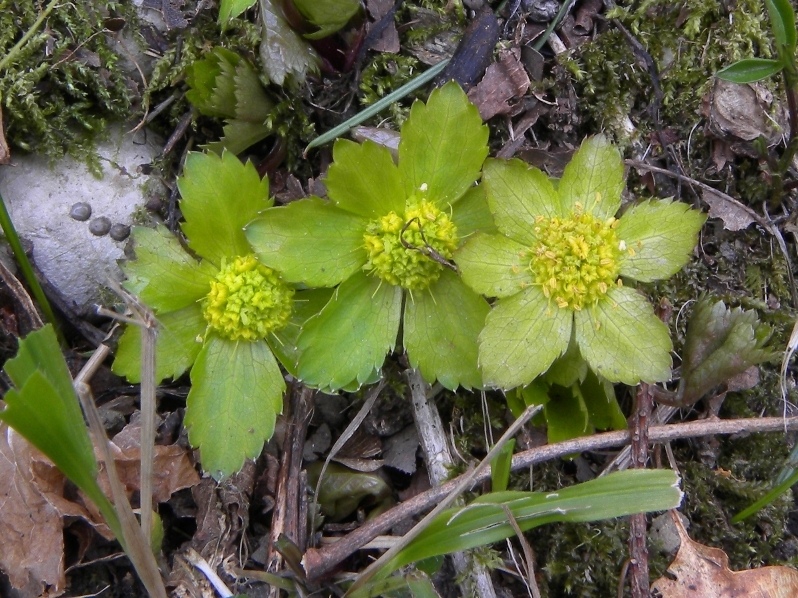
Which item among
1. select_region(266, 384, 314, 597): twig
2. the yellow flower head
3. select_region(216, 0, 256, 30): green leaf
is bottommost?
select_region(266, 384, 314, 597): twig

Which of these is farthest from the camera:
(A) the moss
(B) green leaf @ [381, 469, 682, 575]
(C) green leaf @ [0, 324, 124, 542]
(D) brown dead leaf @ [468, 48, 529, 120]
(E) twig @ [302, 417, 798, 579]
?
(A) the moss

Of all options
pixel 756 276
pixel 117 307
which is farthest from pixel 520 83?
pixel 117 307

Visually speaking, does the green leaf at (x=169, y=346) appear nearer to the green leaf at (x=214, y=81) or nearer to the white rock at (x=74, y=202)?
the white rock at (x=74, y=202)

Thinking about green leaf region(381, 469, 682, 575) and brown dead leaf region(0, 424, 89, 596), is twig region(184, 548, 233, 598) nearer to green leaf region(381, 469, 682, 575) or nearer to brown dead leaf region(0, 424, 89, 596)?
brown dead leaf region(0, 424, 89, 596)

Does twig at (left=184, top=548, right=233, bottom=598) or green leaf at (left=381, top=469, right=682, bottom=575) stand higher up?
green leaf at (left=381, top=469, right=682, bottom=575)

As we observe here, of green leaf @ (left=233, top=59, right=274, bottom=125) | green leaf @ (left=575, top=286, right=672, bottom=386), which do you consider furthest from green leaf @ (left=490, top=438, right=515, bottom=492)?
green leaf @ (left=233, top=59, right=274, bottom=125)

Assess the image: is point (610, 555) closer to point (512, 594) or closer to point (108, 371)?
point (512, 594)

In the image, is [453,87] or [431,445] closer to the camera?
[453,87]

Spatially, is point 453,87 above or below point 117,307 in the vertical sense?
above
